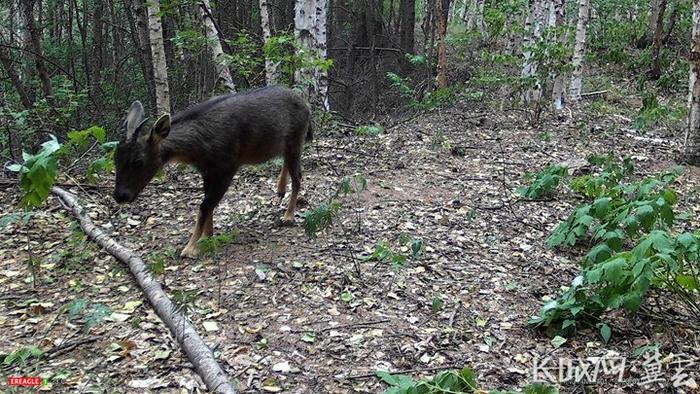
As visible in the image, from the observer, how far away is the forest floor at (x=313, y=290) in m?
4.35

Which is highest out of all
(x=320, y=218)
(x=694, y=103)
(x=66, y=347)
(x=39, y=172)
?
(x=39, y=172)

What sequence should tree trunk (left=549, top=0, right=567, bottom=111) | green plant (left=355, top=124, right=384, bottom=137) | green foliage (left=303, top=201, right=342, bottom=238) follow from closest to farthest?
green foliage (left=303, top=201, right=342, bottom=238)
green plant (left=355, top=124, right=384, bottom=137)
tree trunk (left=549, top=0, right=567, bottom=111)

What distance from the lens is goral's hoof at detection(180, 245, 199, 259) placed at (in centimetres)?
600

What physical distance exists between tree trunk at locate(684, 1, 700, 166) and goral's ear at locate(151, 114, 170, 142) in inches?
314

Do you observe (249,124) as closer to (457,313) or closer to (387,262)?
(387,262)

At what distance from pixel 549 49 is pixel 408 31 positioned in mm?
9023

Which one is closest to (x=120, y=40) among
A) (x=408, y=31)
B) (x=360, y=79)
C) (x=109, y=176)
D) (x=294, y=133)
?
(x=360, y=79)

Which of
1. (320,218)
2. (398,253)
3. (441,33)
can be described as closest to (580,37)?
(441,33)

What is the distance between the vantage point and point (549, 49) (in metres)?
12.6

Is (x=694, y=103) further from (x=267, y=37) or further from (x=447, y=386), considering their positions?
(x=447, y=386)

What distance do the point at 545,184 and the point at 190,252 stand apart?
4493 mm

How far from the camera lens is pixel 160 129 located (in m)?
5.67

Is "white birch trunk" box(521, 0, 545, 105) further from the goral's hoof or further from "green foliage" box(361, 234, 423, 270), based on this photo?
the goral's hoof

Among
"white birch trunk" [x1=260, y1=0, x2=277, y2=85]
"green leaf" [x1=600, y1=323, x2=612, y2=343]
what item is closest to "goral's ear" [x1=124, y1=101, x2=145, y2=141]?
"green leaf" [x1=600, y1=323, x2=612, y2=343]
